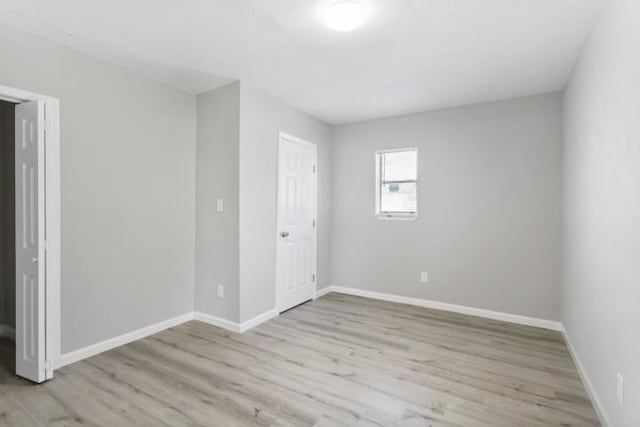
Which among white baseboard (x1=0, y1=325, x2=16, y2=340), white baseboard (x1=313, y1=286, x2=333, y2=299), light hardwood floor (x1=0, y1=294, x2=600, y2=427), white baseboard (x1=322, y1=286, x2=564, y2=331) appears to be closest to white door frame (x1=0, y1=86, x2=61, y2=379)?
light hardwood floor (x1=0, y1=294, x2=600, y2=427)

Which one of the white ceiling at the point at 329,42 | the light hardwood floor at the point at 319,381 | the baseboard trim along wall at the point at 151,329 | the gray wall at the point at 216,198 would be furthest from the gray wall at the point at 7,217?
the gray wall at the point at 216,198

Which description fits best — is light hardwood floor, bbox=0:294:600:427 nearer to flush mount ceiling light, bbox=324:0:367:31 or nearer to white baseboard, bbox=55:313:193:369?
white baseboard, bbox=55:313:193:369

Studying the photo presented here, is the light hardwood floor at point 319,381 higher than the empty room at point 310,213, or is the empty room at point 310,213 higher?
the empty room at point 310,213

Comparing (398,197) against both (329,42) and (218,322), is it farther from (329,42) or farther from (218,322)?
(218,322)

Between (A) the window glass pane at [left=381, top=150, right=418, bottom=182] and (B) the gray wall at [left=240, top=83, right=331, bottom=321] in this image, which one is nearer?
(B) the gray wall at [left=240, top=83, right=331, bottom=321]

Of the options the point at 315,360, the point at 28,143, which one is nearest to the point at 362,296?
the point at 315,360

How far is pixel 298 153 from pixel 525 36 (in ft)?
8.70

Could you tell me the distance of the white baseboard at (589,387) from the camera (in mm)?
1931

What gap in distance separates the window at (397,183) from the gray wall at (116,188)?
252cm

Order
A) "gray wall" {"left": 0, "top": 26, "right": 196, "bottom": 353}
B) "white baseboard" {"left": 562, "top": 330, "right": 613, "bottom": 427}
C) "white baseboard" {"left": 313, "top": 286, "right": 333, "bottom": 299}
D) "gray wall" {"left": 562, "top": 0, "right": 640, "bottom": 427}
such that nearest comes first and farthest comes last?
"gray wall" {"left": 562, "top": 0, "right": 640, "bottom": 427} → "white baseboard" {"left": 562, "top": 330, "right": 613, "bottom": 427} → "gray wall" {"left": 0, "top": 26, "right": 196, "bottom": 353} → "white baseboard" {"left": 313, "top": 286, "right": 333, "bottom": 299}

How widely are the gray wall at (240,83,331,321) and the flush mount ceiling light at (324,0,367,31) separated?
148 cm

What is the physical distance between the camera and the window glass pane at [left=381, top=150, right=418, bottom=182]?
14.3 feet

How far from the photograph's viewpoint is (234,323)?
333 centimetres

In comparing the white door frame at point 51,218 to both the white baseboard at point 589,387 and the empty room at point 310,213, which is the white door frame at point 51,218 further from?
the white baseboard at point 589,387
